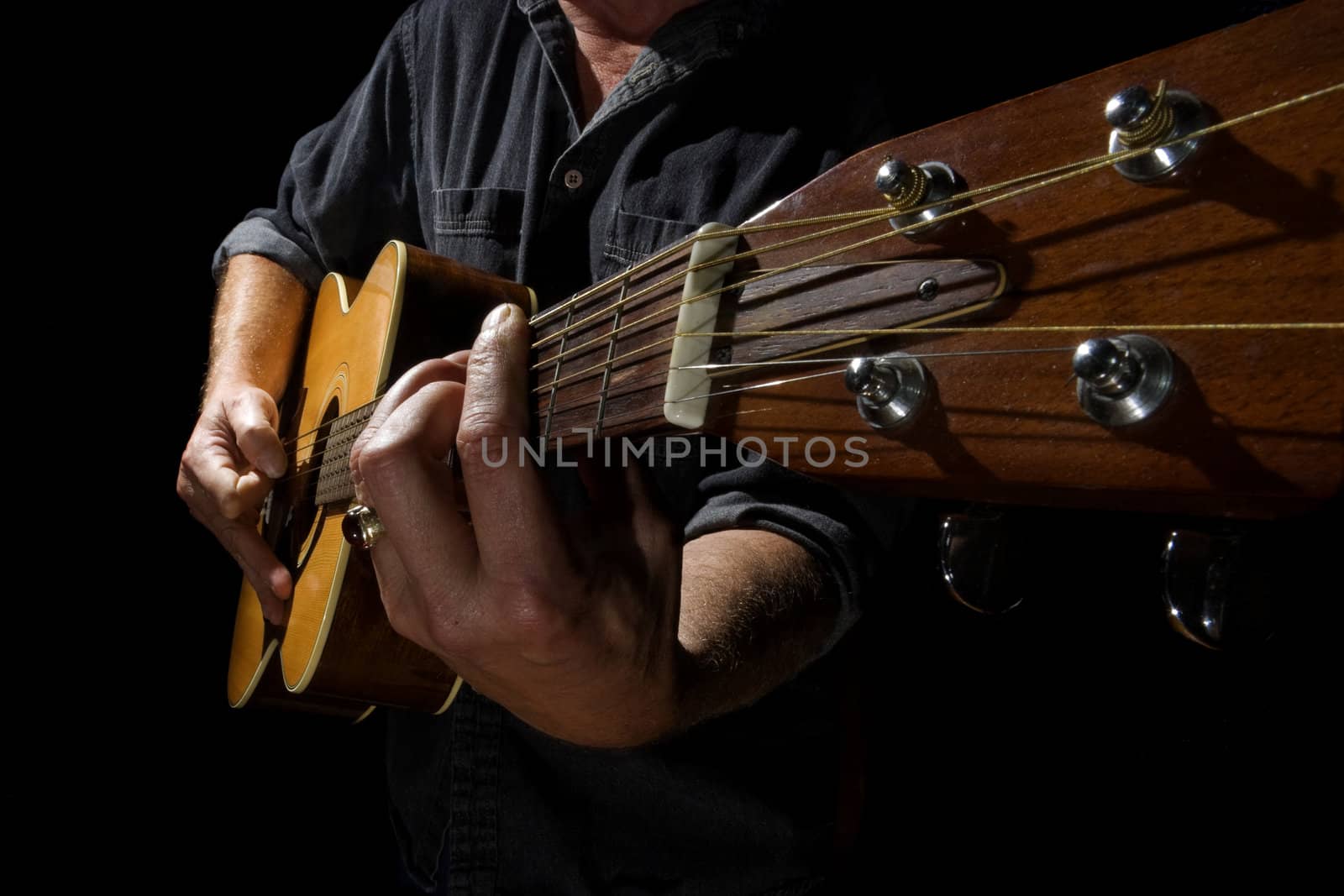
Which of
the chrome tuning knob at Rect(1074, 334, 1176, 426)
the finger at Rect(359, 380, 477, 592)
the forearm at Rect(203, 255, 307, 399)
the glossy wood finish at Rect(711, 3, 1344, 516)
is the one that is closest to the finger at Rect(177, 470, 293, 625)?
the forearm at Rect(203, 255, 307, 399)

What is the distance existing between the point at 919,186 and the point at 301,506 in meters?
1.06

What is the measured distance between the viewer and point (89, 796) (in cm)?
189

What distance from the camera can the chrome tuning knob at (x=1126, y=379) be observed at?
42 cm

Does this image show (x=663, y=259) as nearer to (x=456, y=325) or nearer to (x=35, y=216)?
(x=456, y=325)

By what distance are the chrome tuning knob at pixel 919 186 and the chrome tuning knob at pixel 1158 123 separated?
11 centimetres

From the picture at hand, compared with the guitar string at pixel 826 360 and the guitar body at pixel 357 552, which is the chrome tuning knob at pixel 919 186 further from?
the guitar body at pixel 357 552

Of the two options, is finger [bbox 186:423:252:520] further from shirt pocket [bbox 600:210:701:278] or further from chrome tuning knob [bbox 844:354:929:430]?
chrome tuning knob [bbox 844:354:929:430]

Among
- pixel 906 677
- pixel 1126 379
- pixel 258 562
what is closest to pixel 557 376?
pixel 1126 379

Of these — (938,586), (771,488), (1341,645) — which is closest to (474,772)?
(771,488)

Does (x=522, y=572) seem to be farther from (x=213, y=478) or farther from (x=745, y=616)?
(x=213, y=478)

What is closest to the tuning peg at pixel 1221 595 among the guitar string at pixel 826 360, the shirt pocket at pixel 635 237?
the guitar string at pixel 826 360

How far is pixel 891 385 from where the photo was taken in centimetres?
54

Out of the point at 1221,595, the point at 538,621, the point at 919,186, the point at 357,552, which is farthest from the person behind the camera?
the point at 357,552

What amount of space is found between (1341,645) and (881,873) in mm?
668
